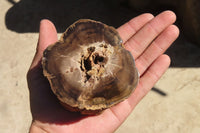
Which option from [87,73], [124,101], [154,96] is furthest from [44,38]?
[154,96]

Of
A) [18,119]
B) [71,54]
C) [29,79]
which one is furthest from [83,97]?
[18,119]

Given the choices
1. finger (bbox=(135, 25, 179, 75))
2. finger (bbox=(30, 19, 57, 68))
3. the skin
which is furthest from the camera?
finger (bbox=(135, 25, 179, 75))

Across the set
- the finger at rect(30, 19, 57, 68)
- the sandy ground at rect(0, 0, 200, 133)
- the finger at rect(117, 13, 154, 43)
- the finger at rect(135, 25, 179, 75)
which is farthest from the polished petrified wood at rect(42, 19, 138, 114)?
the sandy ground at rect(0, 0, 200, 133)

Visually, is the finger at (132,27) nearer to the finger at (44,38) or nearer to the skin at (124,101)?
the skin at (124,101)

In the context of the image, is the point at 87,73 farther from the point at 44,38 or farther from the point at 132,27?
the point at 132,27

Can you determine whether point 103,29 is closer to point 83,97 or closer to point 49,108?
point 83,97

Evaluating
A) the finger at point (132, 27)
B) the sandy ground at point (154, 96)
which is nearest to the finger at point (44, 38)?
the finger at point (132, 27)

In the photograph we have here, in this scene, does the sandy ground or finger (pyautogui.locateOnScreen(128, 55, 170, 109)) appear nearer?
finger (pyautogui.locateOnScreen(128, 55, 170, 109))

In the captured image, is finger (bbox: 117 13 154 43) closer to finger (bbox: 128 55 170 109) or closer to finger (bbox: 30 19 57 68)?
finger (bbox: 128 55 170 109)
